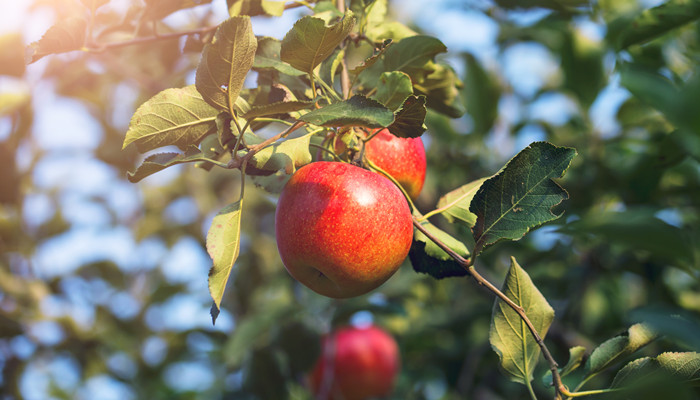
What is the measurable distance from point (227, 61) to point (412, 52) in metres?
0.34

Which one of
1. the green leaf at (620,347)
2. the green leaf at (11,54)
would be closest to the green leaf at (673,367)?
the green leaf at (620,347)

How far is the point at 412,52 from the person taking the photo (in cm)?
90

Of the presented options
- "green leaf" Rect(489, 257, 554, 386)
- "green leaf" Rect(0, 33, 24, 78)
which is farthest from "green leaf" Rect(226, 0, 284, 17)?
"green leaf" Rect(0, 33, 24, 78)

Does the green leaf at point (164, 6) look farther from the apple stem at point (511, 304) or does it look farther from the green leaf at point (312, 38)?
the apple stem at point (511, 304)

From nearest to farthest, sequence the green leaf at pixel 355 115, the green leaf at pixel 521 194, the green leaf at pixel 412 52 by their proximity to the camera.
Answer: the green leaf at pixel 355 115 → the green leaf at pixel 521 194 → the green leaf at pixel 412 52

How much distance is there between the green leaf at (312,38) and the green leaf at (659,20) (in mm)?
745

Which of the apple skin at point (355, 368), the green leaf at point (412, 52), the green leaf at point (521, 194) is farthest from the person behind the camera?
the apple skin at point (355, 368)

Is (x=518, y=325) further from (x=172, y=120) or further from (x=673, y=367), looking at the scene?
(x=172, y=120)

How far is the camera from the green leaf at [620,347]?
0.87 metres

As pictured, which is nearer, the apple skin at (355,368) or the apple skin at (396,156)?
the apple skin at (396,156)

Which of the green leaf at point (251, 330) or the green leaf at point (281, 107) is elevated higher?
the green leaf at point (281, 107)

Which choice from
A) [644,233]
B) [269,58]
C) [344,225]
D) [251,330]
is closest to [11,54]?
[251,330]

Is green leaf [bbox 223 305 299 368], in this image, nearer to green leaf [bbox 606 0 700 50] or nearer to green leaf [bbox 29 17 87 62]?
green leaf [bbox 29 17 87 62]

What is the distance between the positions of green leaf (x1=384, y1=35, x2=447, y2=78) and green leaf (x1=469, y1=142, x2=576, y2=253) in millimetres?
245
